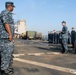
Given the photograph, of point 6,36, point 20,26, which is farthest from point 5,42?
point 20,26

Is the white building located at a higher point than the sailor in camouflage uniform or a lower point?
higher

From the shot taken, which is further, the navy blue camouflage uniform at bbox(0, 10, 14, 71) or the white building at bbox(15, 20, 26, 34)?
the white building at bbox(15, 20, 26, 34)

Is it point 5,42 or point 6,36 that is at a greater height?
point 6,36

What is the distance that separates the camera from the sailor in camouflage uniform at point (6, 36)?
23.2 feet

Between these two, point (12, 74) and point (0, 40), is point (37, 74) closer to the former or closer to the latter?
point (12, 74)

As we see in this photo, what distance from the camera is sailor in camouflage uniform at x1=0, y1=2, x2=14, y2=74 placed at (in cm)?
706

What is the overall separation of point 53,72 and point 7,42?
6.07 ft

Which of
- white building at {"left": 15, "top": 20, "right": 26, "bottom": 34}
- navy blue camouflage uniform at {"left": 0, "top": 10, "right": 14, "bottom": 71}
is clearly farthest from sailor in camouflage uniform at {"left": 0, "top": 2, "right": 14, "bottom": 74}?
white building at {"left": 15, "top": 20, "right": 26, "bottom": 34}

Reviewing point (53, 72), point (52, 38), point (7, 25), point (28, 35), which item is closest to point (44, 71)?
point (53, 72)

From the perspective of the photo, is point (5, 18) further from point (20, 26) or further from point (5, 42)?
point (20, 26)

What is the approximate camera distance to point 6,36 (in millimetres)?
7074

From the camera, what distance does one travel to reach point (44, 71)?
27.4 feet

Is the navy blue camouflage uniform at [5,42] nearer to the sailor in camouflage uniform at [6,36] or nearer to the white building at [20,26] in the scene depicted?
the sailor in camouflage uniform at [6,36]

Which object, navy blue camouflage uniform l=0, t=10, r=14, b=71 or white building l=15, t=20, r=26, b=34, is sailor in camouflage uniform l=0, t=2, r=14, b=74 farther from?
white building l=15, t=20, r=26, b=34
